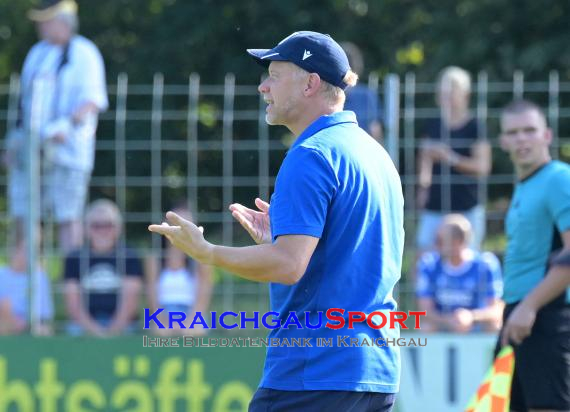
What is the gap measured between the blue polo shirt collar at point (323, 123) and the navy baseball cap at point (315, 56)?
12 centimetres

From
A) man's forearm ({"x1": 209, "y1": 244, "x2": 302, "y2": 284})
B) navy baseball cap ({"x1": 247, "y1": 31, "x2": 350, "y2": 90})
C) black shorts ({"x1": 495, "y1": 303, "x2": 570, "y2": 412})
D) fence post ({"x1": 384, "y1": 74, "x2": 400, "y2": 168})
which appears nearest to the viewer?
man's forearm ({"x1": 209, "y1": 244, "x2": 302, "y2": 284})

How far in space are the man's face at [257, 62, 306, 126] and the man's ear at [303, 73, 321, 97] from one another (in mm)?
15

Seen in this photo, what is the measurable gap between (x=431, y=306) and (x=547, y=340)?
2280 millimetres

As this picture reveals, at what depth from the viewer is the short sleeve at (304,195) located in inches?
152

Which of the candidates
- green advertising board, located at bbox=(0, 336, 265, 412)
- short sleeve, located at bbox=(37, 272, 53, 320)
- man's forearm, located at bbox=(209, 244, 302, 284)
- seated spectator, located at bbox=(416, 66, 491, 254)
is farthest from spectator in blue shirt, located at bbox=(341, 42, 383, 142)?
man's forearm, located at bbox=(209, 244, 302, 284)

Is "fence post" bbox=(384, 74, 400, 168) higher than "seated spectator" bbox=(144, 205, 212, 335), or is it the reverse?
"fence post" bbox=(384, 74, 400, 168)

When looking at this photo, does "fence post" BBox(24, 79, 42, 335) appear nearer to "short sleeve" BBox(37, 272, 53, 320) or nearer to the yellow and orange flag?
"short sleeve" BBox(37, 272, 53, 320)

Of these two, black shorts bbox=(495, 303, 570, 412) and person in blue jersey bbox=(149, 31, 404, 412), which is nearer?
person in blue jersey bbox=(149, 31, 404, 412)

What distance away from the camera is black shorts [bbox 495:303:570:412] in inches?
229

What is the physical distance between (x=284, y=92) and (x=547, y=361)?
94.5 inches

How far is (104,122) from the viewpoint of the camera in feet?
28.7

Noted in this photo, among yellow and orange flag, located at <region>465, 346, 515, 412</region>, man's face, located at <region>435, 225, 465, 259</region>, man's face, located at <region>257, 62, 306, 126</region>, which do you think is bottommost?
yellow and orange flag, located at <region>465, 346, 515, 412</region>

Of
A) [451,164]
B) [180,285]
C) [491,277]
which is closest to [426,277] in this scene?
[491,277]

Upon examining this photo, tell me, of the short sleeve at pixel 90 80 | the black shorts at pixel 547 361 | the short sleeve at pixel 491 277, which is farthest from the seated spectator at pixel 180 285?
the black shorts at pixel 547 361
